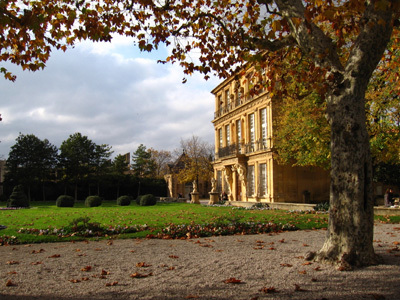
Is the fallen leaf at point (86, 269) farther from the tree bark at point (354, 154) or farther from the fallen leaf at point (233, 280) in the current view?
the tree bark at point (354, 154)

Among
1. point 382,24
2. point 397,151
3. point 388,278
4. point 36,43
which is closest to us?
point 388,278

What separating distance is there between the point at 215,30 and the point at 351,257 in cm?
658

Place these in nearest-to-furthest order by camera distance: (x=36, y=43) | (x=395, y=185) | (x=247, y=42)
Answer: (x=247, y=42), (x=36, y=43), (x=395, y=185)

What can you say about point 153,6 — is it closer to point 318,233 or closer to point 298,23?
point 298,23

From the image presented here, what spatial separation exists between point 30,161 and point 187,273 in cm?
4655

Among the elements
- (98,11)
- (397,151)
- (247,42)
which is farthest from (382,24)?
(397,151)

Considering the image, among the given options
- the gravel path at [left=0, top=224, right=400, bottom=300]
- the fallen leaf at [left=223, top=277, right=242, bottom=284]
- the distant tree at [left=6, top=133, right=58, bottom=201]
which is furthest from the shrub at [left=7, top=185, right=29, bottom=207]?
the fallen leaf at [left=223, top=277, right=242, bottom=284]

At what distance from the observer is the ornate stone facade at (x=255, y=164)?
28.5m

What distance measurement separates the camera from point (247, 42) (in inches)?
271

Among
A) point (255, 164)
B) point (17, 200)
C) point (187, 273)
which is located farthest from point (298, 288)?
point (17, 200)

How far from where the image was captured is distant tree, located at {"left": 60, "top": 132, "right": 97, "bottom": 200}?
46.9 meters

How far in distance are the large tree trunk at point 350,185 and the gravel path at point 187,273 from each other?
31cm

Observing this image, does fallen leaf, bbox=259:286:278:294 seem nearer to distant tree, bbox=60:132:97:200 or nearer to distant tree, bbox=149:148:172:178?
distant tree, bbox=60:132:97:200

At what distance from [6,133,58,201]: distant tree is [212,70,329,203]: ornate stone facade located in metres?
23.1
